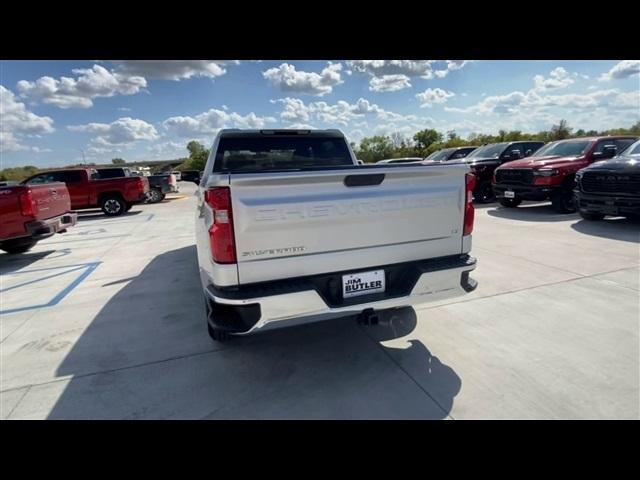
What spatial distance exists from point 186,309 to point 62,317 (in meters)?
1.51

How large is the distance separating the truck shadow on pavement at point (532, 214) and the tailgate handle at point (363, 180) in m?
7.84

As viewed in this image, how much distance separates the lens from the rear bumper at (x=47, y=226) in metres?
6.55

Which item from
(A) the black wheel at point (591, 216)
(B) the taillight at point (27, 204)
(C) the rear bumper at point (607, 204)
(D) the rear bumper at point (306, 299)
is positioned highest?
(B) the taillight at point (27, 204)

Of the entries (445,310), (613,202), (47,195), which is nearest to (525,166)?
(613,202)

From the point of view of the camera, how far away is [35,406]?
2568mm

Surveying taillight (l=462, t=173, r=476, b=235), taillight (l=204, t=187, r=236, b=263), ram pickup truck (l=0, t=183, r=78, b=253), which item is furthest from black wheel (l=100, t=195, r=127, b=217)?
taillight (l=462, t=173, r=476, b=235)

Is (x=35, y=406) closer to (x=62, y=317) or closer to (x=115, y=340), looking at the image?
(x=115, y=340)

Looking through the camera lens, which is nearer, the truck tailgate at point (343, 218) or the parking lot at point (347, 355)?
the truck tailgate at point (343, 218)

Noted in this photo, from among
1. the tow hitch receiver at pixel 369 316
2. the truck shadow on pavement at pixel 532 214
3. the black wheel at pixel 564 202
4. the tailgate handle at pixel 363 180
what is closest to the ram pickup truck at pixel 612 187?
the truck shadow on pavement at pixel 532 214

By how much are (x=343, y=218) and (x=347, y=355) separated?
1.34 meters

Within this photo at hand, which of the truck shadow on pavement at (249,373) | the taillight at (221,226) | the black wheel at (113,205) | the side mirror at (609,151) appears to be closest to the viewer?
the taillight at (221,226)

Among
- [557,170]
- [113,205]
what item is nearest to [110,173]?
[113,205]

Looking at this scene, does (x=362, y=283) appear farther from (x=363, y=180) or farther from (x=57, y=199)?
(x=57, y=199)

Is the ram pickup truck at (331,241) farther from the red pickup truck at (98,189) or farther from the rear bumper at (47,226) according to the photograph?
the red pickup truck at (98,189)
